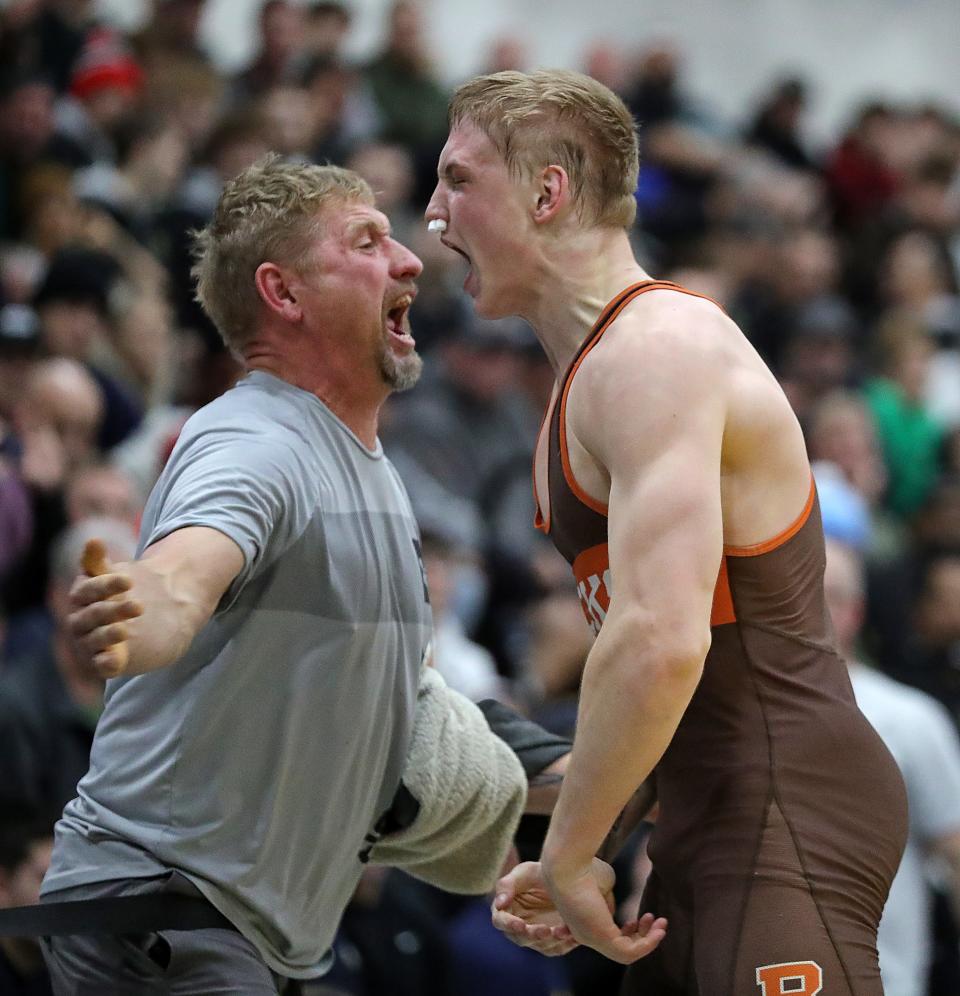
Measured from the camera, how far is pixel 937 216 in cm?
1215

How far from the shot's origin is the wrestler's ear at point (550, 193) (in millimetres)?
3082

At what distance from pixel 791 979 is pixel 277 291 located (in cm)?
155

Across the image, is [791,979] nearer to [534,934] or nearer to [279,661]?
[534,934]

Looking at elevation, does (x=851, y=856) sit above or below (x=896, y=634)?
above

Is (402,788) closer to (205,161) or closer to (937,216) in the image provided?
(205,161)

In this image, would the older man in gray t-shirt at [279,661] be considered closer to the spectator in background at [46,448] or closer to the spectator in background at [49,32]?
the spectator in background at [46,448]

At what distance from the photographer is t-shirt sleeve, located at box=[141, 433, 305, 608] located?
9.40ft

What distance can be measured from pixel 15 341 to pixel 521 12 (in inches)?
327

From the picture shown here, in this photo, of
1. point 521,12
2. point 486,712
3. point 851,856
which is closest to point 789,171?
point 521,12

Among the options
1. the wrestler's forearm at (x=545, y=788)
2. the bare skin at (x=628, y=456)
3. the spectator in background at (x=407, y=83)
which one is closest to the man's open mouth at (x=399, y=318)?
the bare skin at (x=628, y=456)

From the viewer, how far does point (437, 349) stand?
8.51 m

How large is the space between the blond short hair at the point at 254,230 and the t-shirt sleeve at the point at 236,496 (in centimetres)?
43

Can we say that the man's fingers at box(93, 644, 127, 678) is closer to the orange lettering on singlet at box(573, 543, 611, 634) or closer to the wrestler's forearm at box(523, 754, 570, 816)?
the orange lettering on singlet at box(573, 543, 611, 634)

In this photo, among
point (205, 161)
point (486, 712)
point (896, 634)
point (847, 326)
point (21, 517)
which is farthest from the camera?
point (847, 326)
